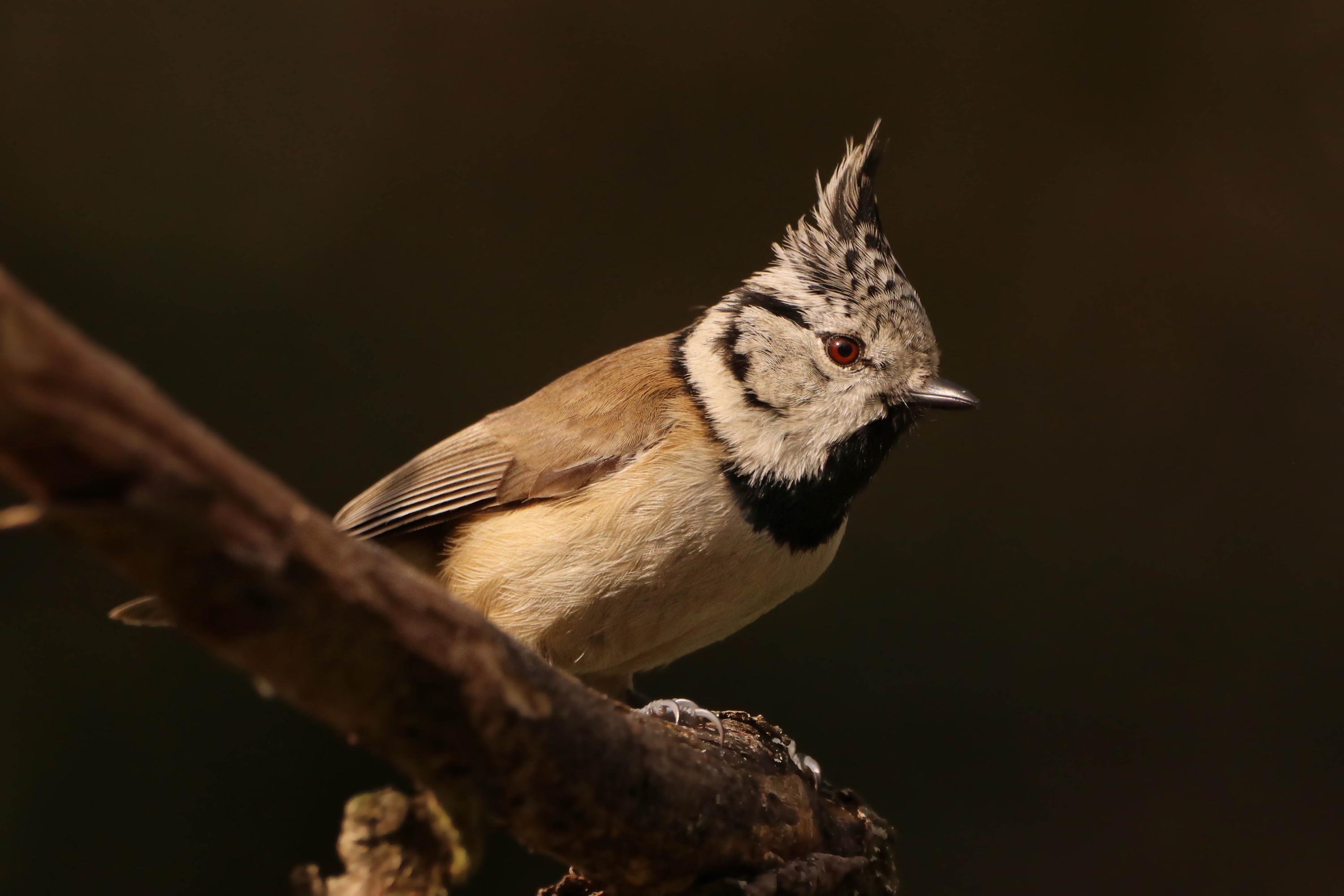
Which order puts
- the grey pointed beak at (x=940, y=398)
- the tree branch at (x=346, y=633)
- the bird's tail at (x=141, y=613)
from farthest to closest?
the grey pointed beak at (x=940, y=398), the bird's tail at (x=141, y=613), the tree branch at (x=346, y=633)

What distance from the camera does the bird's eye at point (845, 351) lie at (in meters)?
2.63

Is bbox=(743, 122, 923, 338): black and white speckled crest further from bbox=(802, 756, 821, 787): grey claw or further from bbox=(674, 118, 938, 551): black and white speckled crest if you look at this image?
bbox=(802, 756, 821, 787): grey claw

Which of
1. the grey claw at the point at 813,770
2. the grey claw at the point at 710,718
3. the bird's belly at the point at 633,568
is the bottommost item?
the grey claw at the point at 813,770

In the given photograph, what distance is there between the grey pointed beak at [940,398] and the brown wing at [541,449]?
0.53 metres

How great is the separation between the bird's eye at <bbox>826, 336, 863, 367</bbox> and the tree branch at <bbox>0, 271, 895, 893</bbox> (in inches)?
41.1

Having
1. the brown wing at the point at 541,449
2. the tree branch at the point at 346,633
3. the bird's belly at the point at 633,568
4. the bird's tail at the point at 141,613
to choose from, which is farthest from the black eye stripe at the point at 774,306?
the bird's tail at the point at 141,613

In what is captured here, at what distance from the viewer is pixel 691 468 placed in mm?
2443

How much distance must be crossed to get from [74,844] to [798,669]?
2325 mm

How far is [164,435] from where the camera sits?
106 centimetres

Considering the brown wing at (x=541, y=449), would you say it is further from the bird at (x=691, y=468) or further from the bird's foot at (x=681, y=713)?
the bird's foot at (x=681, y=713)

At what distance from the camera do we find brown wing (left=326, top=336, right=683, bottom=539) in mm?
2584

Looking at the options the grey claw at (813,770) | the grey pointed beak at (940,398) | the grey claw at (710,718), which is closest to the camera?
the grey claw at (710,718)

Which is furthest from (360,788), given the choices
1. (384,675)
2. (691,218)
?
(384,675)

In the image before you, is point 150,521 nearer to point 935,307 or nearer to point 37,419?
point 37,419
